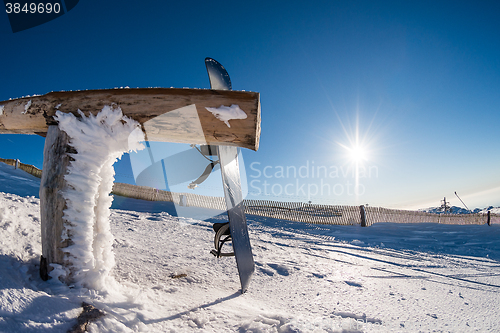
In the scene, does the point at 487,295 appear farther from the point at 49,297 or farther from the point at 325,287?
the point at 49,297

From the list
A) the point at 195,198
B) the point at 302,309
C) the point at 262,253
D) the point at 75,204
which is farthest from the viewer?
the point at 195,198

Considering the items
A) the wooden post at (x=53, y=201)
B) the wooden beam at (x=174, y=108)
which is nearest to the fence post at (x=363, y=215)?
the wooden beam at (x=174, y=108)

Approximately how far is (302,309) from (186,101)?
70.6 inches

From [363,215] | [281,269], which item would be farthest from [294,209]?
[281,269]

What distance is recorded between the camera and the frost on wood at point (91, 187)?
4.23ft

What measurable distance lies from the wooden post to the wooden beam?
0.72 feet

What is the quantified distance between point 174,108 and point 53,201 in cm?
92

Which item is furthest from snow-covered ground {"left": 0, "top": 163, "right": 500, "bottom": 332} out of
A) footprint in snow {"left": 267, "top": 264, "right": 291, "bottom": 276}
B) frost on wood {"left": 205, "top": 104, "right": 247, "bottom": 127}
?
frost on wood {"left": 205, "top": 104, "right": 247, "bottom": 127}

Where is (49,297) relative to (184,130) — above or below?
below

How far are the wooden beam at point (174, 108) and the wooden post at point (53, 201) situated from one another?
0.72 feet

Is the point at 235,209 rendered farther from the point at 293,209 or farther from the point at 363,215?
the point at 363,215

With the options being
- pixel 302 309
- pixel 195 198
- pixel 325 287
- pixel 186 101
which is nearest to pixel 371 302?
pixel 325 287

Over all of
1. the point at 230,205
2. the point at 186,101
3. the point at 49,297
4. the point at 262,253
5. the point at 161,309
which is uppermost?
the point at 186,101

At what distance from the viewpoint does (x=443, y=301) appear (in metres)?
2.01
